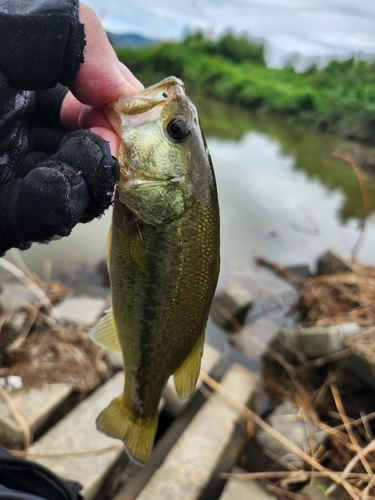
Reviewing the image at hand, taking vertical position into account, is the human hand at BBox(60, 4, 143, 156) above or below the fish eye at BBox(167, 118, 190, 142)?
above

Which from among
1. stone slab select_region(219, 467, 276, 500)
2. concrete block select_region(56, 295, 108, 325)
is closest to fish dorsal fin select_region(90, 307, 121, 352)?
stone slab select_region(219, 467, 276, 500)

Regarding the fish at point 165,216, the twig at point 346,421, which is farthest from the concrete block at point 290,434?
the fish at point 165,216

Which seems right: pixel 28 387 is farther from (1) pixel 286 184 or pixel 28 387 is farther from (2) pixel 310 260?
(1) pixel 286 184

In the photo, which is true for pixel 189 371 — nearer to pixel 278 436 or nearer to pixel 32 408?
pixel 32 408

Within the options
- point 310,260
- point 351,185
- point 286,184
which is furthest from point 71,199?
point 351,185

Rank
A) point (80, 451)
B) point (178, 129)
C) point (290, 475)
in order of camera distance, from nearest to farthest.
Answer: point (178, 129)
point (80, 451)
point (290, 475)

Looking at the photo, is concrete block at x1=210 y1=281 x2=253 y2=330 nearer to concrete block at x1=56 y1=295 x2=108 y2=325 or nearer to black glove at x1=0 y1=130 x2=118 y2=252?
concrete block at x1=56 y1=295 x2=108 y2=325

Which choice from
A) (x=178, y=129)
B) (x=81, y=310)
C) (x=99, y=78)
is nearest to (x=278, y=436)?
(x=81, y=310)
